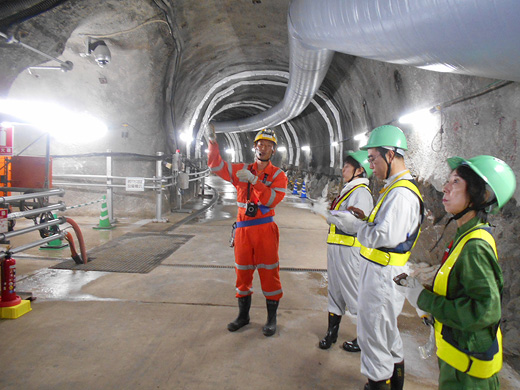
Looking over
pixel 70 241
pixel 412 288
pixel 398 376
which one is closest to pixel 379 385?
pixel 398 376

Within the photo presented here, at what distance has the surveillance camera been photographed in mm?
7215

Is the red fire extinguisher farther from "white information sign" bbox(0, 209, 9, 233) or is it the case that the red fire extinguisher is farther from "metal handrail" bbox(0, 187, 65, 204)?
"metal handrail" bbox(0, 187, 65, 204)

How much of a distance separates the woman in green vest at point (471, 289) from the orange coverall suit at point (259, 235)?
1681mm

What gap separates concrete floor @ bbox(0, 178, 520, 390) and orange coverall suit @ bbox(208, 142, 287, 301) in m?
0.53

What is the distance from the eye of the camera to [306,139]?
60.7ft

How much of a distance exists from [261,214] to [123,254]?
3.54 m

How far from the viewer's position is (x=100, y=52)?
7199 mm

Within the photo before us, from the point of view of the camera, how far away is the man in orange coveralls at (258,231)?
3.22m

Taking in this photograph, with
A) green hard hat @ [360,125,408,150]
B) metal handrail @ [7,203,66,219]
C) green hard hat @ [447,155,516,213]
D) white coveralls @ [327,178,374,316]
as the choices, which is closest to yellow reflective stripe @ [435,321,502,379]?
green hard hat @ [447,155,516,213]

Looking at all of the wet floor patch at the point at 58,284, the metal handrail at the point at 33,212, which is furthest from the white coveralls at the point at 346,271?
the metal handrail at the point at 33,212

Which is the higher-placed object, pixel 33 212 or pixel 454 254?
pixel 454 254

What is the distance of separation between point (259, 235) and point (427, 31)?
2.21 m

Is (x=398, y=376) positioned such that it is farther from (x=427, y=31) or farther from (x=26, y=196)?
(x=26, y=196)

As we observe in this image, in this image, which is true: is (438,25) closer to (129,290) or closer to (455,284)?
(455,284)
